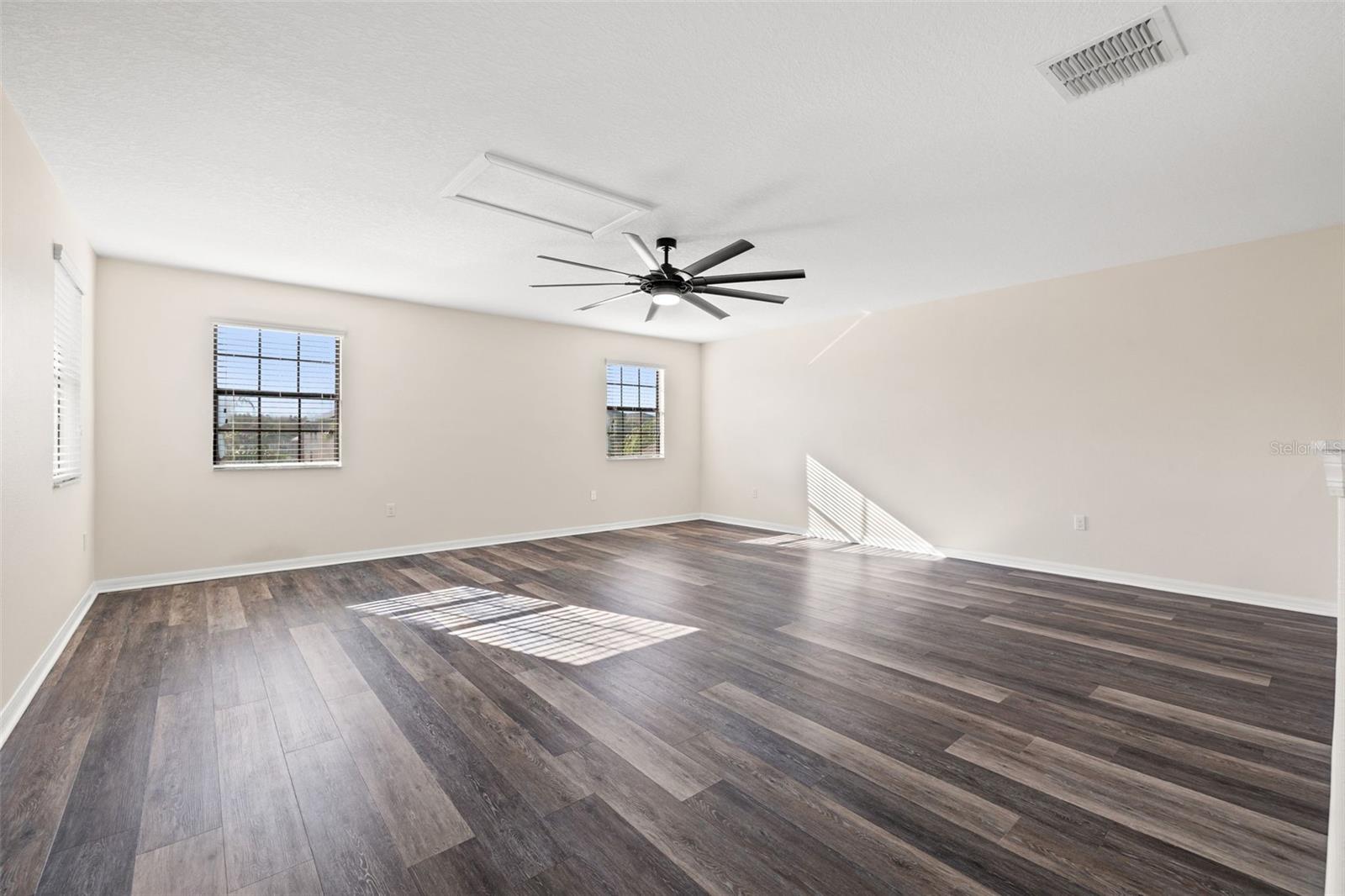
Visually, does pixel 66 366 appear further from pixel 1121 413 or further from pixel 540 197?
pixel 1121 413

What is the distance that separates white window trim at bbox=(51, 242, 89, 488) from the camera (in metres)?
3.07

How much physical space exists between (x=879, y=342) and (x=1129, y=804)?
510cm

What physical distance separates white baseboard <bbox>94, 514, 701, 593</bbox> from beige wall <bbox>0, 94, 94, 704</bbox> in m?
1.17

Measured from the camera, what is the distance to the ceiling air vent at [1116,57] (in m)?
1.98

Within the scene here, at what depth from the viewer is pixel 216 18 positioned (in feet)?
6.38

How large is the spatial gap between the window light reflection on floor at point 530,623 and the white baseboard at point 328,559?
5.28 ft

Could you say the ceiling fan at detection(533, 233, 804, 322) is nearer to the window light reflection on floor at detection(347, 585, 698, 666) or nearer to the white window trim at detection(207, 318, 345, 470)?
the window light reflection on floor at detection(347, 585, 698, 666)

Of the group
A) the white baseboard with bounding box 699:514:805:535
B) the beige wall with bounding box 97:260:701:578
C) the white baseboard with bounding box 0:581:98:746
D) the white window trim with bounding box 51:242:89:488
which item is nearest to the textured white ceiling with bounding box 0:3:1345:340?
the white window trim with bounding box 51:242:89:488

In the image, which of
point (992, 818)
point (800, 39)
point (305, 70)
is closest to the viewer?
point (992, 818)

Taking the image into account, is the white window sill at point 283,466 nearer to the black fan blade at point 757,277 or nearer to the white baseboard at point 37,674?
the white baseboard at point 37,674

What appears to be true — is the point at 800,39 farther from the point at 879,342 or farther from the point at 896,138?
the point at 879,342

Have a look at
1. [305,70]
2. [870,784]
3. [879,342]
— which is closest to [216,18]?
[305,70]

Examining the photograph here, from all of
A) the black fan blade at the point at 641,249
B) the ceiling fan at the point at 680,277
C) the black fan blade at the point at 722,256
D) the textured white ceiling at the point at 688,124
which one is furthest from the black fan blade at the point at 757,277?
the black fan blade at the point at 641,249

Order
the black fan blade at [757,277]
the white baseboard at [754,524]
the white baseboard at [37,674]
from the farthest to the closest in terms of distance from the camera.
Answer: the white baseboard at [754,524]
the black fan blade at [757,277]
the white baseboard at [37,674]
